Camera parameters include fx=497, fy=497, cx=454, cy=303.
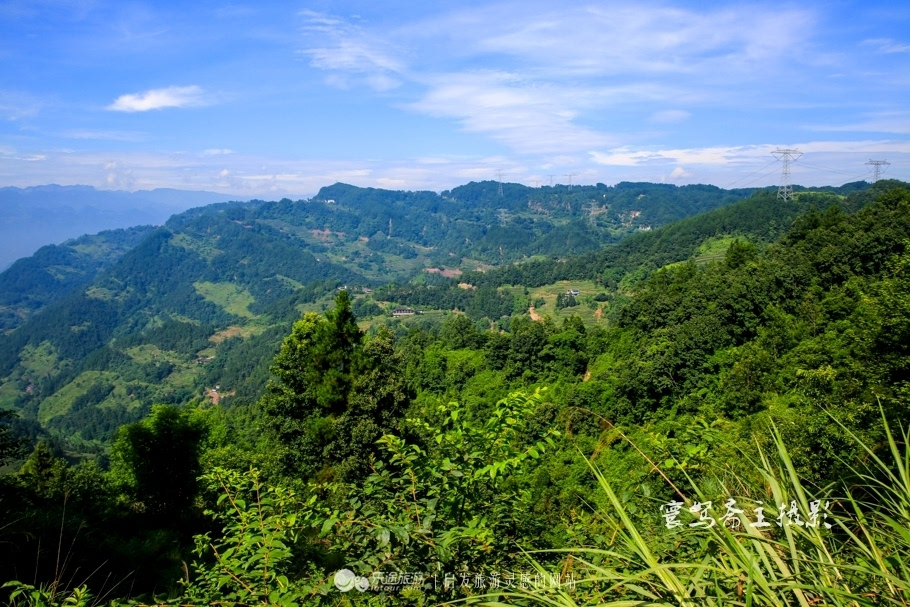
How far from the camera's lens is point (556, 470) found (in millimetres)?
21984

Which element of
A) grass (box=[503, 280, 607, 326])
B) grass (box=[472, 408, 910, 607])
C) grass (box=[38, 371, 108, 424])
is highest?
grass (box=[472, 408, 910, 607])

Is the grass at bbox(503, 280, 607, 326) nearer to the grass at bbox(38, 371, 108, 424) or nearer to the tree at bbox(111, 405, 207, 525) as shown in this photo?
the tree at bbox(111, 405, 207, 525)

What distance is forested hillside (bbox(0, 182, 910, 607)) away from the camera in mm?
1867

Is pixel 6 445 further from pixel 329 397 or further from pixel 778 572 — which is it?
pixel 778 572

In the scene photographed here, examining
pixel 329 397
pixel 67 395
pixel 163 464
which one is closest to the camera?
pixel 329 397

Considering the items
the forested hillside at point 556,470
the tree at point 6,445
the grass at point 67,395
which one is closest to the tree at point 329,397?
the forested hillside at point 556,470

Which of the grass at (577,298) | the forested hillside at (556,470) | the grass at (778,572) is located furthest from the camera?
the grass at (577,298)

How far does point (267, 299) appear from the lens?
192250 mm

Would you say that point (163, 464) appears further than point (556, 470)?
No

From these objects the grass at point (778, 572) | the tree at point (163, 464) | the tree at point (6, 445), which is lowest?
the tree at point (163, 464)

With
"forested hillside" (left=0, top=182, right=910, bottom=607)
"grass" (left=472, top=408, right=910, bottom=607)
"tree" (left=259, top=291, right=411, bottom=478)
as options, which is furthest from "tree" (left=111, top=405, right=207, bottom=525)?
"grass" (left=472, top=408, right=910, bottom=607)

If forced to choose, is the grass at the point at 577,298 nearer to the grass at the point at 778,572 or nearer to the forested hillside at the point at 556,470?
the forested hillside at the point at 556,470

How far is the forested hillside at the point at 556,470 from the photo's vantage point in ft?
6.13

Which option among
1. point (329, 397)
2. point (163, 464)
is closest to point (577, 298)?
point (329, 397)
